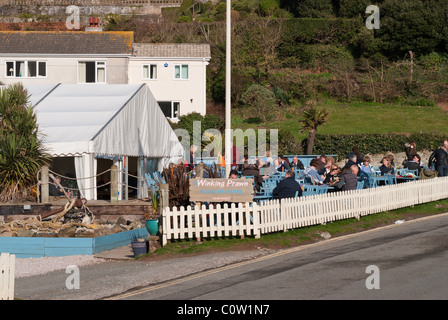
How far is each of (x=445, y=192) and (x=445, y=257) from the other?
1104 centimetres

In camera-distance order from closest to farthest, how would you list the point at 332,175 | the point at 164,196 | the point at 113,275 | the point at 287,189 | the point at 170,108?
1. the point at 113,275
2. the point at 164,196
3. the point at 287,189
4. the point at 332,175
5. the point at 170,108

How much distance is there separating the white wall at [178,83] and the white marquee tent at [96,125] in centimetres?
1920

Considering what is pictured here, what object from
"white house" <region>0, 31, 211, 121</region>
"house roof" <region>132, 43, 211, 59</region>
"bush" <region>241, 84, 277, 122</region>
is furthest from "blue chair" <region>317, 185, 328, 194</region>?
"house roof" <region>132, 43, 211, 59</region>

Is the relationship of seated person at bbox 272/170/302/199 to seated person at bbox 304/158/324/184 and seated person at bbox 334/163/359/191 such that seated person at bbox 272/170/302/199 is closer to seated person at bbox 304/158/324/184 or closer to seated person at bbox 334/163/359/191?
seated person at bbox 334/163/359/191

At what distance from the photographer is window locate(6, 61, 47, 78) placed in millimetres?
49812

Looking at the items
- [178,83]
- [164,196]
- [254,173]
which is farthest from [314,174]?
[178,83]

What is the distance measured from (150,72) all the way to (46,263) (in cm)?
3543

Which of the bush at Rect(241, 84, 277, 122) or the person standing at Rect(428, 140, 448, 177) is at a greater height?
the bush at Rect(241, 84, 277, 122)

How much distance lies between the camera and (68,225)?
65.5 feet

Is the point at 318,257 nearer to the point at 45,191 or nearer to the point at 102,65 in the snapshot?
the point at 45,191

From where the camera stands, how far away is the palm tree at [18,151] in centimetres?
2278

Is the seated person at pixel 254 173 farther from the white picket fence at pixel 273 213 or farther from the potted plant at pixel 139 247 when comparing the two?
the potted plant at pixel 139 247

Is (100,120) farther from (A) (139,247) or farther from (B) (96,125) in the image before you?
(A) (139,247)
